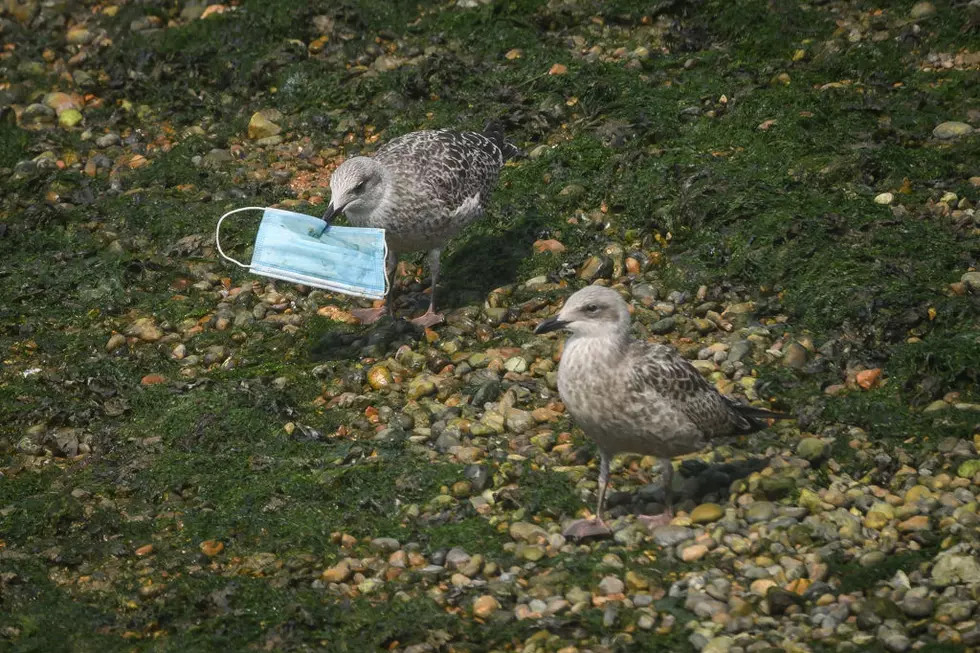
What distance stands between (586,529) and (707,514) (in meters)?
0.72

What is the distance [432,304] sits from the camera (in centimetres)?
995

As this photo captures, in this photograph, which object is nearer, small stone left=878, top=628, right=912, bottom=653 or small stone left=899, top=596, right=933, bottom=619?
small stone left=878, top=628, right=912, bottom=653

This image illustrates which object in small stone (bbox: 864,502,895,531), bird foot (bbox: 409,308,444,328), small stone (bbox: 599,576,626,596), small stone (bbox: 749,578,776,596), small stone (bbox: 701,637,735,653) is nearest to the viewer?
small stone (bbox: 701,637,735,653)

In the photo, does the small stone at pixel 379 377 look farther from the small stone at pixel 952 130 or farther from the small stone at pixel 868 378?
the small stone at pixel 952 130

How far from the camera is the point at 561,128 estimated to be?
11938 millimetres

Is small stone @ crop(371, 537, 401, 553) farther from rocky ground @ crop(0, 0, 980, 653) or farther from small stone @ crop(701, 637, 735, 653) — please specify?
small stone @ crop(701, 637, 735, 653)

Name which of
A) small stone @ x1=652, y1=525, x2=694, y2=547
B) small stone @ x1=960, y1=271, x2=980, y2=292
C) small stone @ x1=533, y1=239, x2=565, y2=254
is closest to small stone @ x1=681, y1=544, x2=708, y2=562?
small stone @ x1=652, y1=525, x2=694, y2=547

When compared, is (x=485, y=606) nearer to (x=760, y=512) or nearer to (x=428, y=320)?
(x=760, y=512)

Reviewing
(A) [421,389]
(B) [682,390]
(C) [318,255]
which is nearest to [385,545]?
(A) [421,389]

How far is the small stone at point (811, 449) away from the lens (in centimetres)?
752

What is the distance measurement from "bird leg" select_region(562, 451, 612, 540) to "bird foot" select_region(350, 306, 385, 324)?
324cm

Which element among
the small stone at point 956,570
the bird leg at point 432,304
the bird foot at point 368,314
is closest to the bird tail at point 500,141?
the bird leg at point 432,304

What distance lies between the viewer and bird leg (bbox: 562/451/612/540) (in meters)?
7.08

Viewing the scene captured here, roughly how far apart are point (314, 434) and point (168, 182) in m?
4.66
